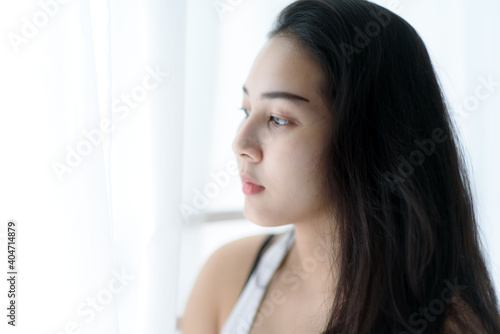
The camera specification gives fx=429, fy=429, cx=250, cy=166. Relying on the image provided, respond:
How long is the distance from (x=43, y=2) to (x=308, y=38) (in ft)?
1.36

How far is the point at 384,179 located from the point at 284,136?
186 mm

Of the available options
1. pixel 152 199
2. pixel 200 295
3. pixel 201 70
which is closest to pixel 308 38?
pixel 201 70

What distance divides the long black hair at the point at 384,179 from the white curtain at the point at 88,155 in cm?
27

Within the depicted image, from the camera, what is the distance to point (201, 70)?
92 centimetres

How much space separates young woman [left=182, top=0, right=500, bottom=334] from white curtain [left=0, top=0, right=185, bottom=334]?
18cm

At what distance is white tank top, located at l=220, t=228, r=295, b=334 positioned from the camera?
864 millimetres

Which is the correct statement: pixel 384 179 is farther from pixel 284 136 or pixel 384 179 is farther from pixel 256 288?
pixel 256 288

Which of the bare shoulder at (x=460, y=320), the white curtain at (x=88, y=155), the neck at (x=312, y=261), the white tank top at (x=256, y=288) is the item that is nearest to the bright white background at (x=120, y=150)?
the white curtain at (x=88, y=155)

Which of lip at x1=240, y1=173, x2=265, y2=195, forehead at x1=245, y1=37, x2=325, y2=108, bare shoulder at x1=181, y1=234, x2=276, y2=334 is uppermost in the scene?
forehead at x1=245, y1=37, x2=325, y2=108

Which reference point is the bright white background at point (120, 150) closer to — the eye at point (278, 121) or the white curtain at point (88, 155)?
the white curtain at point (88, 155)

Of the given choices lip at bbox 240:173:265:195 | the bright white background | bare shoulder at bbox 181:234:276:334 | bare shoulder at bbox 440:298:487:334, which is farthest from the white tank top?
bare shoulder at bbox 440:298:487:334

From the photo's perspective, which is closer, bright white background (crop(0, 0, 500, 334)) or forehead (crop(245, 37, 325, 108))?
bright white background (crop(0, 0, 500, 334))

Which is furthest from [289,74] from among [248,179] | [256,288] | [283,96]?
[256,288]

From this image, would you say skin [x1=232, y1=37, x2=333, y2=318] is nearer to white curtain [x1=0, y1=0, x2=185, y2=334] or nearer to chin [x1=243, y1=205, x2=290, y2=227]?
chin [x1=243, y1=205, x2=290, y2=227]
